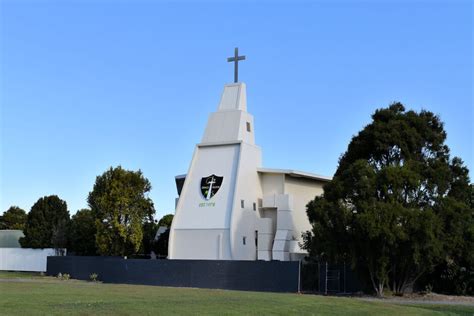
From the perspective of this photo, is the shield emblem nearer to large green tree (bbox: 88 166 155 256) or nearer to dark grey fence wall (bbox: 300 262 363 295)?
large green tree (bbox: 88 166 155 256)

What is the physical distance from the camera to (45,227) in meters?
60.9

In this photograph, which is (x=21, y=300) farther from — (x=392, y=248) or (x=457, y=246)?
(x=457, y=246)

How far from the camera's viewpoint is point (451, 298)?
109 ft

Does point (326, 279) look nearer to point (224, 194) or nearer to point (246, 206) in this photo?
point (246, 206)

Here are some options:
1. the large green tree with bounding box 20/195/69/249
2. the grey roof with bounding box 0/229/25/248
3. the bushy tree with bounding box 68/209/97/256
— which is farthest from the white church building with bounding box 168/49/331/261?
the grey roof with bounding box 0/229/25/248

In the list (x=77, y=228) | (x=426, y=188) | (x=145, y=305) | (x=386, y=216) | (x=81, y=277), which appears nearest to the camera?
(x=145, y=305)

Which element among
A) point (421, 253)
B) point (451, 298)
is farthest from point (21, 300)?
point (451, 298)

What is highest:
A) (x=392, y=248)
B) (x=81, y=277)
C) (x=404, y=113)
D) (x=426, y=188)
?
(x=404, y=113)

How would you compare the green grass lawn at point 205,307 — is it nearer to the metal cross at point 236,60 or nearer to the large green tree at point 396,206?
the large green tree at point 396,206

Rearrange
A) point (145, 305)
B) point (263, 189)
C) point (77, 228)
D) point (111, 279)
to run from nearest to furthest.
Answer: point (145, 305) → point (111, 279) → point (263, 189) → point (77, 228)

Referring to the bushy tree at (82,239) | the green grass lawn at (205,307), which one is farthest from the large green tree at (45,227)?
the green grass lawn at (205,307)

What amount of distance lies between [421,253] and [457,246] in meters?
2.70

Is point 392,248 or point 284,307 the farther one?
point 392,248

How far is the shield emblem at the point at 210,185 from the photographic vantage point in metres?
47.8
